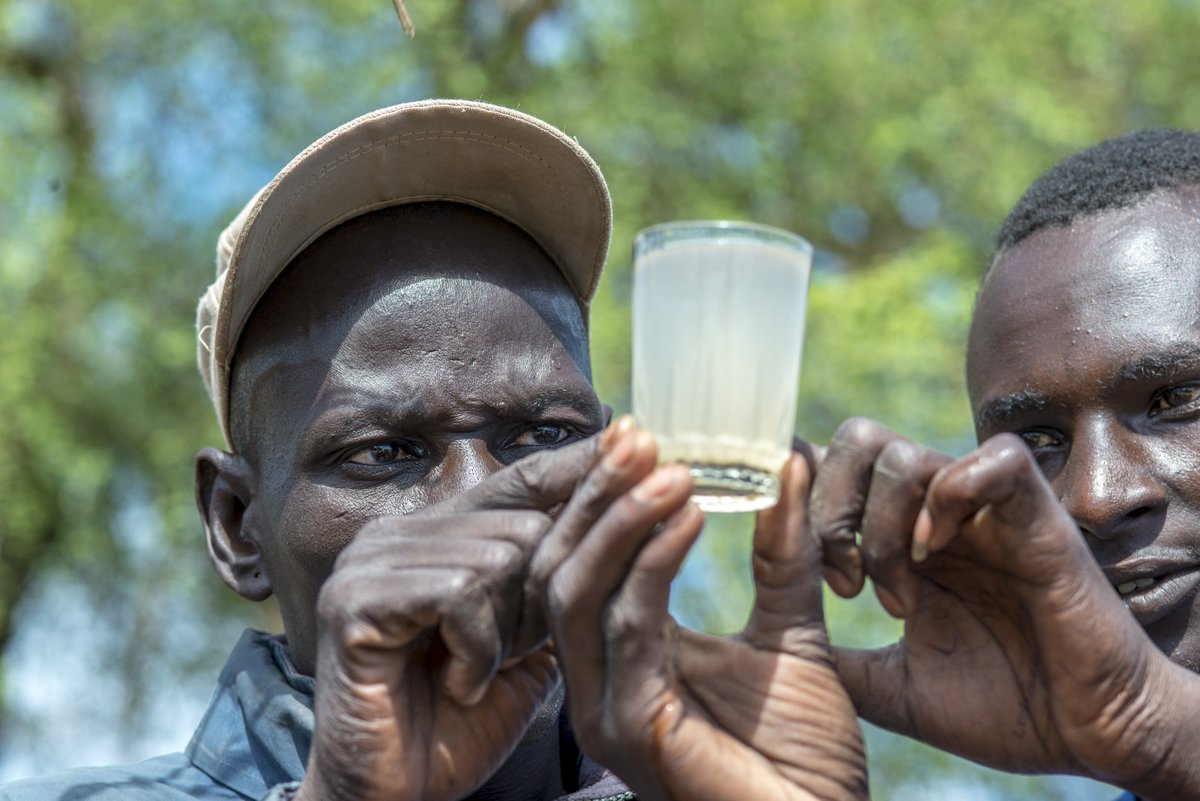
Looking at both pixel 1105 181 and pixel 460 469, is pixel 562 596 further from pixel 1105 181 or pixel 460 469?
pixel 1105 181

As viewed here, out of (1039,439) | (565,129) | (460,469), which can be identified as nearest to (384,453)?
(460,469)

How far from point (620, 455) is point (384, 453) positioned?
107cm

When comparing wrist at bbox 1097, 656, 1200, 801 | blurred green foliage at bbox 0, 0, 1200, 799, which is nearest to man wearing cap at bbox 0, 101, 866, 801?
wrist at bbox 1097, 656, 1200, 801

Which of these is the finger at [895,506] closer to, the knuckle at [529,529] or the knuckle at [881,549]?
the knuckle at [881,549]

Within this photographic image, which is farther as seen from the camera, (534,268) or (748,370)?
(534,268)

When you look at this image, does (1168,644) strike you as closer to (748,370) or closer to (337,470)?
(748,370)

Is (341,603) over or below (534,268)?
below

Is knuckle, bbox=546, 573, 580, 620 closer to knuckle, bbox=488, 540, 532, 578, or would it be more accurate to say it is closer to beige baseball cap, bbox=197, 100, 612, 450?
knuckle, bbox=488, 540, 532, 578

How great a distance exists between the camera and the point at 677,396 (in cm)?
209

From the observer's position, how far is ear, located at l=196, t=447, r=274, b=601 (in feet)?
10.8

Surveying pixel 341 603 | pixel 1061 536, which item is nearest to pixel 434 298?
pixel 341 603

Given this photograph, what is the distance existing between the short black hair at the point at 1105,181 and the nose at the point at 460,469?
4.22 feet

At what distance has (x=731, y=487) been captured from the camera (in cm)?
210

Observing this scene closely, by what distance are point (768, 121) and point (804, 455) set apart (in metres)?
9.67
